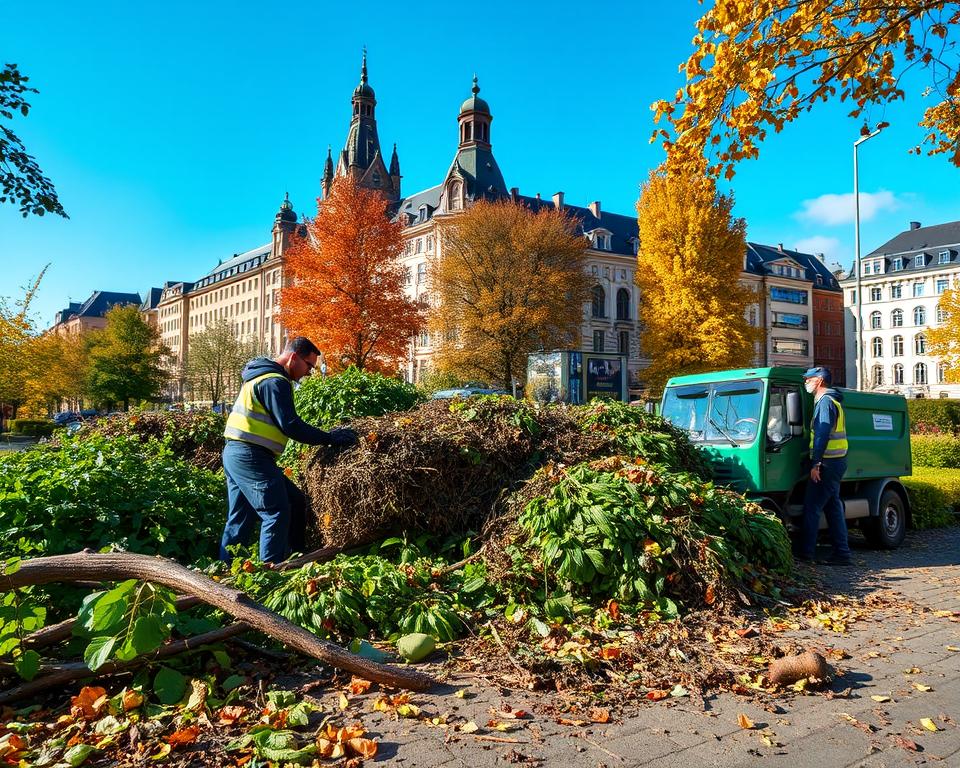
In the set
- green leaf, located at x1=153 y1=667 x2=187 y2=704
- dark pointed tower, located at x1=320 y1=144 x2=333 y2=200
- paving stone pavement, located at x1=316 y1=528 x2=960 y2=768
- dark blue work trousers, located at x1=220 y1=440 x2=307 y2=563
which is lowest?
paving stone pavement, located at x1=316 y1=528 x2=960 y2=768

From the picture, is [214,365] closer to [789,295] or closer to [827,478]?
[827,478]

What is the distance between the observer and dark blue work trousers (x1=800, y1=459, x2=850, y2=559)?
748cm

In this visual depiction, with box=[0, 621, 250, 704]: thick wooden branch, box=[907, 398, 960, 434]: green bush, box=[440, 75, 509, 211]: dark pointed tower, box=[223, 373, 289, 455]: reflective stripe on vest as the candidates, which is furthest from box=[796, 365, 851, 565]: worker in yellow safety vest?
box=[440, 75, 509, 211]: dark pointed tower

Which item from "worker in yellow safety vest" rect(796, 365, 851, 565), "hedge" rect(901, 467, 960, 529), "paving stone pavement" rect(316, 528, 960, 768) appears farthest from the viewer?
"hedge" rect(901, 467, 960, 529)

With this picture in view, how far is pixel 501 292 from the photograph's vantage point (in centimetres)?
4134

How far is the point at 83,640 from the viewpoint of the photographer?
392 cm

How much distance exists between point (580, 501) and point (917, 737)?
2495 mm

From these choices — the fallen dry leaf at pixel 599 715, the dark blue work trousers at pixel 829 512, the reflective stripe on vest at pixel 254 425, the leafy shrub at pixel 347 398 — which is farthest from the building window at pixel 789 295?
the fallen dry leaf at pixel 599 715

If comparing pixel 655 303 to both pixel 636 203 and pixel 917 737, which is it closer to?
pixel 636 203

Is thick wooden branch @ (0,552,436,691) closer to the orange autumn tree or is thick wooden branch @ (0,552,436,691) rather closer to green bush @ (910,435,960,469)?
green bush @ (910,435,960,469)

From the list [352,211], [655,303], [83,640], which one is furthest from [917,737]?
[655,303]

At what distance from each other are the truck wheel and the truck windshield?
253 centimetres

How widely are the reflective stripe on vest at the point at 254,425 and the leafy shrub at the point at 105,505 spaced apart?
808mm

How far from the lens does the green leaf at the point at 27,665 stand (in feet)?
11.0
